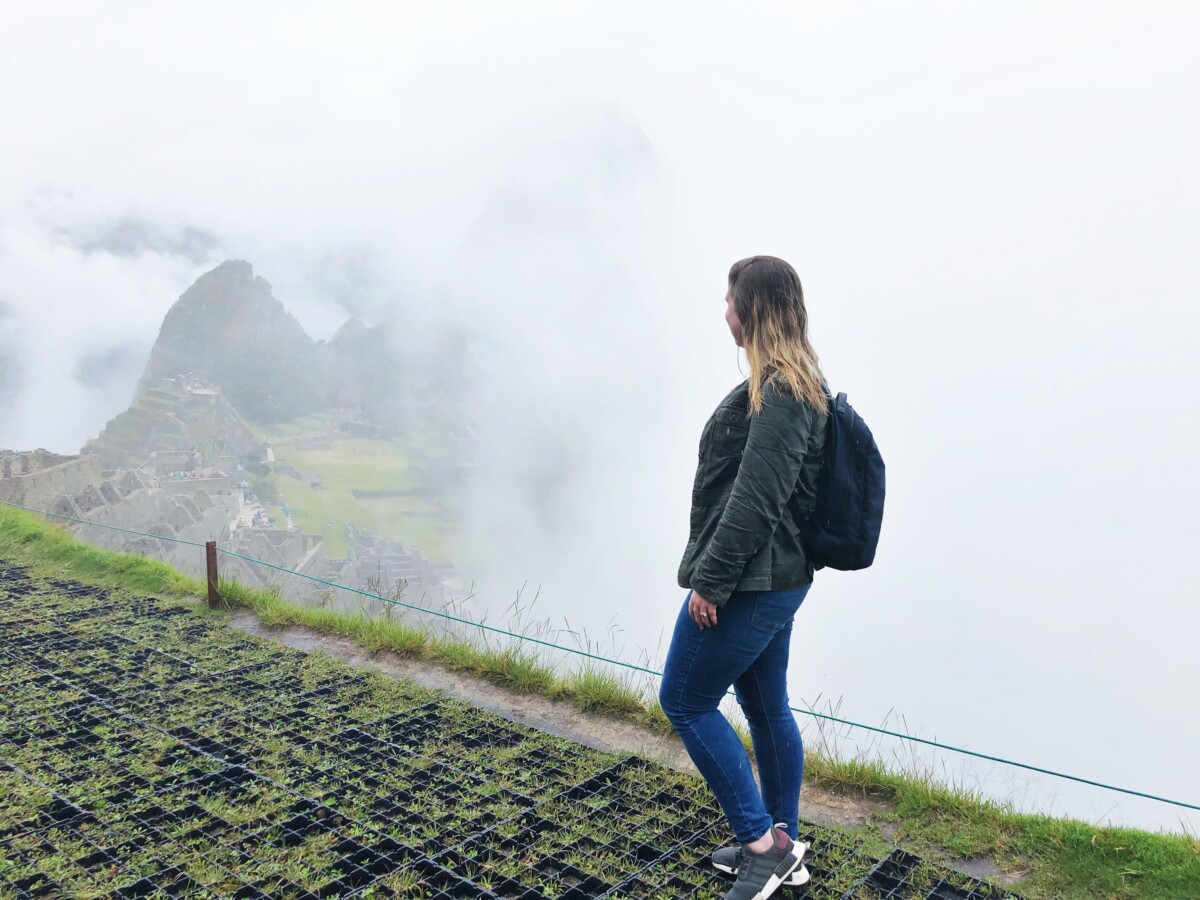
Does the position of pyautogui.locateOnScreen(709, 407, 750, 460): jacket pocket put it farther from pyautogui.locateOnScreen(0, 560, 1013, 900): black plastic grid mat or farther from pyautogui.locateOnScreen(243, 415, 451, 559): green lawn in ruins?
pyautogui.locateOnScreen(243, 415, 451, 559): green lawn in ruins

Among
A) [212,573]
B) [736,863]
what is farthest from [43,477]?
[736,863]

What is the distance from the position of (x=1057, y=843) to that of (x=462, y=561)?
65756 millimetres

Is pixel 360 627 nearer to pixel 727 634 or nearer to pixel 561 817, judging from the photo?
pixel 561 817

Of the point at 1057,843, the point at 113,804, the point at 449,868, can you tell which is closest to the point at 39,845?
the point at 113,804

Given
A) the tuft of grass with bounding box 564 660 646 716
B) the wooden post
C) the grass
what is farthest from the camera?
the wooden post

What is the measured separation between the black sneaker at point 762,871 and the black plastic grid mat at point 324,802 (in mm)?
170

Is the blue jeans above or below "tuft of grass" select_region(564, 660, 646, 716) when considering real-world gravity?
above

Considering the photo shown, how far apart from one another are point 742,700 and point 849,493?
2.40 feet

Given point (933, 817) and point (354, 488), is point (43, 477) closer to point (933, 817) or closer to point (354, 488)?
point (933, 817)

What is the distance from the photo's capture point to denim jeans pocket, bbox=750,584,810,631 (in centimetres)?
228

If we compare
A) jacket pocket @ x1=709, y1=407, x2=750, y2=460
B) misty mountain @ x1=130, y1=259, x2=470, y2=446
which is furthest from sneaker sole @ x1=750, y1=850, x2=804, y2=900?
misty mountain @ x1=130, y1=259, x2=470, y2=446

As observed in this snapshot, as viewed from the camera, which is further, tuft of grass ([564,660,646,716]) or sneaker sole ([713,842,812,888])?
tuft of grass ([564,660,646,716])

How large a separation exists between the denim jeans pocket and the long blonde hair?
51 centimetres

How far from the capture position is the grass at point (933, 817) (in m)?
2.65
